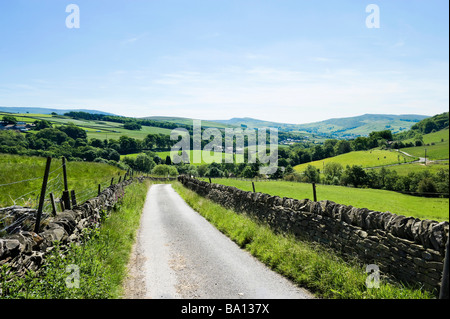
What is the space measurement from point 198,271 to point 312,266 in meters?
2.93

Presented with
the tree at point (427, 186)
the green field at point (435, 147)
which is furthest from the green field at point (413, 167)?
the tree at point (427, 186)

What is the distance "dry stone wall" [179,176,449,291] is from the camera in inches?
185

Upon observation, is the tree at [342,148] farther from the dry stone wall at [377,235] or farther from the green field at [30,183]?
the dry stone wall at [377,235]

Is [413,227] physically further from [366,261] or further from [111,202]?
[111,202]

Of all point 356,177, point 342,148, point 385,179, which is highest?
point 342,148

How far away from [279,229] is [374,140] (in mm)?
147382

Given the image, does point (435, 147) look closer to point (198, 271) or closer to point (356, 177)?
point (356, 177)

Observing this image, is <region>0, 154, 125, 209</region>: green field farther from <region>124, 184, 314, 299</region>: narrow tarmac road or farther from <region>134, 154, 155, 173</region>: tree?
<region>134, 154, 155, 173</region>: tree

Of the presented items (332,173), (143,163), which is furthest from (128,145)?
(332,173)

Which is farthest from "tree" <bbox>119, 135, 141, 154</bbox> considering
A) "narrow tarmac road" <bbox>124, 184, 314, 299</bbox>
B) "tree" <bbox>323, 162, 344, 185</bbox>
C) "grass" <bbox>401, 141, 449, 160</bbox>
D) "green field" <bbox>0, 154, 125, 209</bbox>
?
"narrow tarmac road" <bbox>124, 184, 314, 299</bbox>

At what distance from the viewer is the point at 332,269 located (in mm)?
6320

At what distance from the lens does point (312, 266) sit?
6703 mm

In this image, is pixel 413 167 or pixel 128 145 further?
pixel 128 145

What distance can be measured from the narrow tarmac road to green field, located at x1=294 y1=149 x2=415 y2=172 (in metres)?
116
